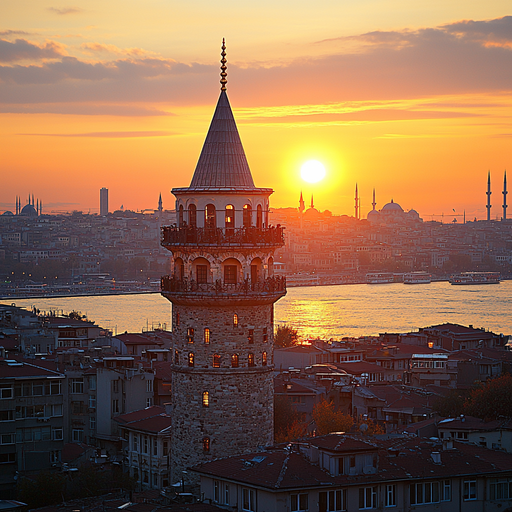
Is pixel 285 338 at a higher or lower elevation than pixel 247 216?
lower

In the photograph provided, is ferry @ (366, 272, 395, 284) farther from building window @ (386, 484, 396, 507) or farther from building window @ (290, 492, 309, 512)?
building window @ (290, 492, 309, 512)

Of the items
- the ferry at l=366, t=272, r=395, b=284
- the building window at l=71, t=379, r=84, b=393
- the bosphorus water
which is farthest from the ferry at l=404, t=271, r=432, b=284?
the building window at l=71, t=379, r=84, b=393

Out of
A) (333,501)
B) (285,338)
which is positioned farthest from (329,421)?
(285,338)

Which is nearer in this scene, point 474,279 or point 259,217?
point 259,217

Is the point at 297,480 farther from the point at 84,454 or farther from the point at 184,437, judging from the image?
the point at 84,454

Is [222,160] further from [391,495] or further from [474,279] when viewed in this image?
[474,279]
